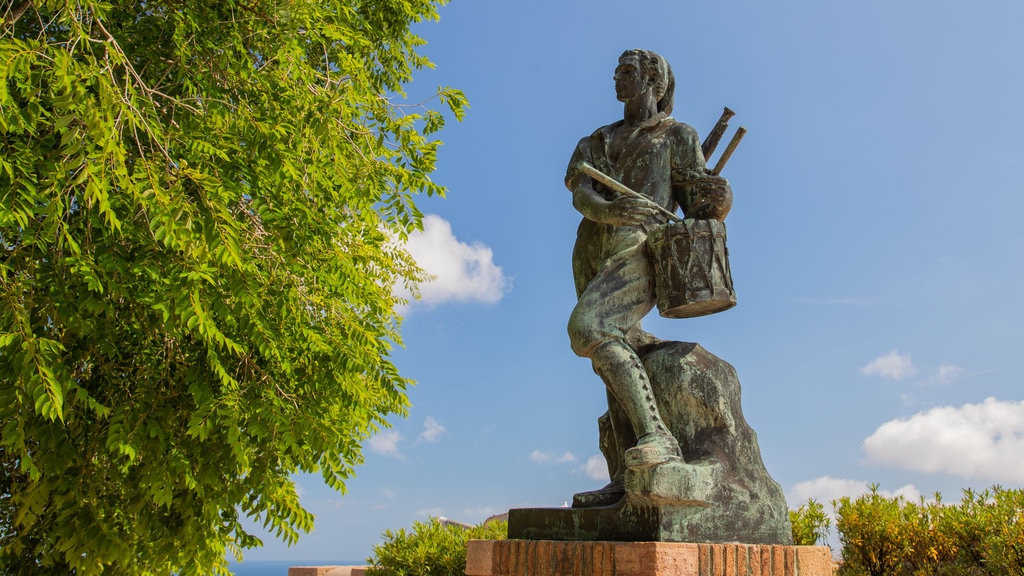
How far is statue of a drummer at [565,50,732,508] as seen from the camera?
3402 millimetres

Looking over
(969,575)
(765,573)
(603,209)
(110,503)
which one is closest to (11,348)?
(110,503)

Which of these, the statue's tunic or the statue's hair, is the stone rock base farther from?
the statue's hair

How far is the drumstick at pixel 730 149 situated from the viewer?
13.1 feet

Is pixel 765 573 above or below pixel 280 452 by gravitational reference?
below

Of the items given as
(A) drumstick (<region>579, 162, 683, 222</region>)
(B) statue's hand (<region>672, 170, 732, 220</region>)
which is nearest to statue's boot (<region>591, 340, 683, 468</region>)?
(A) drumstick (<region>579, 162, 683, 222</region>)

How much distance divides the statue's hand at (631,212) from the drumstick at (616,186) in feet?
0.09

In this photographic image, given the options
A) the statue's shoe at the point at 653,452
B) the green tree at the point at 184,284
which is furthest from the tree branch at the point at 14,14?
the statue's shoe at the point at 653,452

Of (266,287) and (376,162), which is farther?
(376,162)

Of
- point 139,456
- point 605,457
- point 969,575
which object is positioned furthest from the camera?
point 139,456

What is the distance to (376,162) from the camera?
6.48 metres

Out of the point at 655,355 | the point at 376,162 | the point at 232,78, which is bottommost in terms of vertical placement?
Answer: the point at 655,355

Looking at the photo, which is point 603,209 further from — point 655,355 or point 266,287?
point 266,287

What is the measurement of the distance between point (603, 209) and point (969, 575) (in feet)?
12.7

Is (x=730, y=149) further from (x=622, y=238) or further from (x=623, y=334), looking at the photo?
(x=623, y=334)
